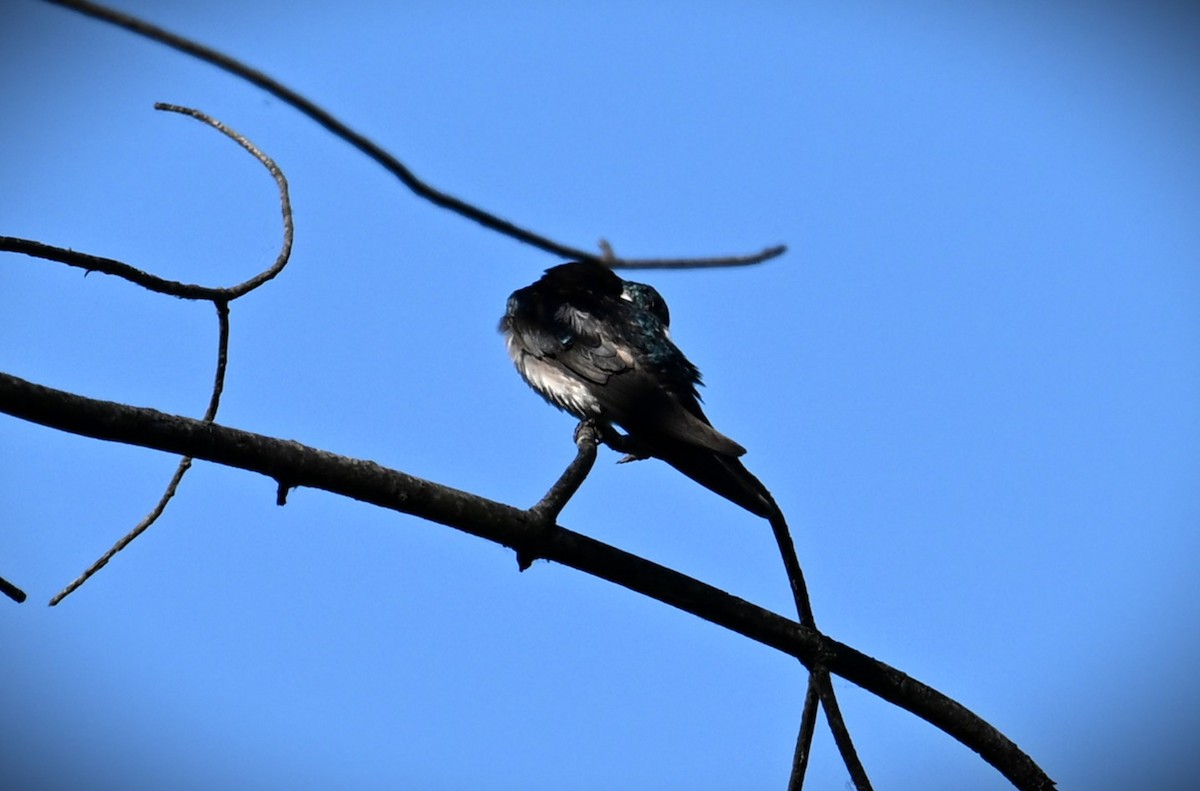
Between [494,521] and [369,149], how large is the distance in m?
2.00

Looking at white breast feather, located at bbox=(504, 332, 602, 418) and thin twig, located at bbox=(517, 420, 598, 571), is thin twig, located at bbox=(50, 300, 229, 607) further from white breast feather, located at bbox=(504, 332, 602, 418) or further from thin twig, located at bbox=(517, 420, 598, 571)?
white breast feather, located at bbox=(504, 332, 602, 418)

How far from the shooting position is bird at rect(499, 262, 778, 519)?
4562 mm

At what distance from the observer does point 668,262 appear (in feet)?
4.40

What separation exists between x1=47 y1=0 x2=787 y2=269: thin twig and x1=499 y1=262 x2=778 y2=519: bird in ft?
9.60

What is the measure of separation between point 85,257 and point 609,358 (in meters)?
3.13

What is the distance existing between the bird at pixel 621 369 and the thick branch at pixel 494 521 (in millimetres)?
808

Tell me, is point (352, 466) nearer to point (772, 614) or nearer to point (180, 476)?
point (180, 476)

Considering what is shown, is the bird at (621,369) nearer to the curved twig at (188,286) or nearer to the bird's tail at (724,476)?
the bird's tail at (724,476)

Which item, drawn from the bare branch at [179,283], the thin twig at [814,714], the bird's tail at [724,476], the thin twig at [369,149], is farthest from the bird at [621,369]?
the thin twig at [369,149]

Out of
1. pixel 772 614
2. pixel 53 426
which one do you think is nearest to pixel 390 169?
pixel 53 426

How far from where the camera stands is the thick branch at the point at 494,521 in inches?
104

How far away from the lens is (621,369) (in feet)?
18.3

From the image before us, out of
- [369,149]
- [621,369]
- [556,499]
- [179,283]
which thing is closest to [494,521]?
[556,499]

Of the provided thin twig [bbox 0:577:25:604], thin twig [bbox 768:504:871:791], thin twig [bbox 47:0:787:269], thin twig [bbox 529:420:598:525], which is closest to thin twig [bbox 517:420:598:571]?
thin twig [bbox 529:420:598:525]
